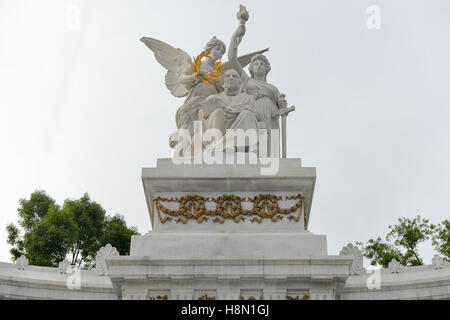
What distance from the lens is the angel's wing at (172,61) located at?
64.3ft

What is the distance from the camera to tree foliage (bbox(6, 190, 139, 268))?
31953mm

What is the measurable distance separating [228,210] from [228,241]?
2.83ft

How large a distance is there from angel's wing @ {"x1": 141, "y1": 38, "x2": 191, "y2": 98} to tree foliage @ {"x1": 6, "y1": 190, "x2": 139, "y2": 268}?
14401 millimetres

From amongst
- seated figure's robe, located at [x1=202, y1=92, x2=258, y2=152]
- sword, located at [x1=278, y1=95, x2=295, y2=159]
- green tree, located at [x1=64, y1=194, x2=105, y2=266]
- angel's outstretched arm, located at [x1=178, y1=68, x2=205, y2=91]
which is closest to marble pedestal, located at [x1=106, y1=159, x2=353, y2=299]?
sword, located at [x1=278, y1=95, x2=295, y2=159]

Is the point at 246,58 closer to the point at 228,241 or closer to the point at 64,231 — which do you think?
the point at 228,241

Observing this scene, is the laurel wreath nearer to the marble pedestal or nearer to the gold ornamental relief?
the marble pedestal

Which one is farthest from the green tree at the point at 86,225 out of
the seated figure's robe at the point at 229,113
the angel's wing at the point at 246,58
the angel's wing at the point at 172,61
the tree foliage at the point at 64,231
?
the seated figure's robe at the point at 229,113

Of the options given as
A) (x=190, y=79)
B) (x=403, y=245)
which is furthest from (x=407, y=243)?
(x=190, y=79)

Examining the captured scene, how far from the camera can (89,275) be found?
2016cm

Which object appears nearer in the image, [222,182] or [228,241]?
[228,241]

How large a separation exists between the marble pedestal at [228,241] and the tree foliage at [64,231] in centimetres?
1599

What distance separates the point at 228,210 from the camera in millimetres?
16297
